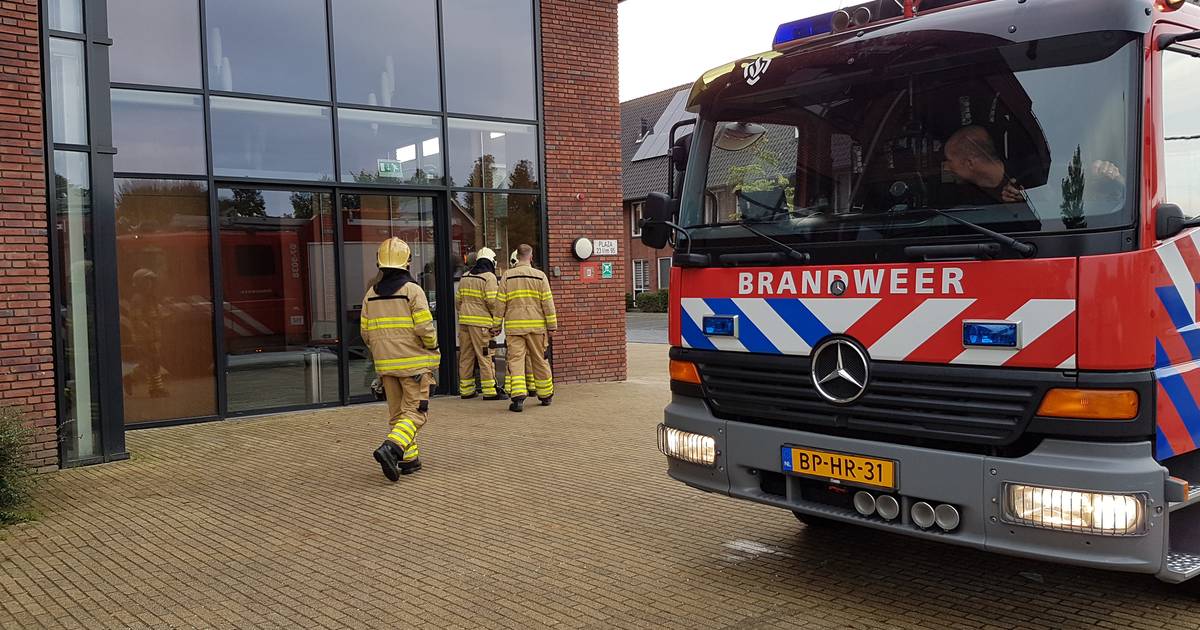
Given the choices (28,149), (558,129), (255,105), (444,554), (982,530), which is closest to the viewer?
(982,530)

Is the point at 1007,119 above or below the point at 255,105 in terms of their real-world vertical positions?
below

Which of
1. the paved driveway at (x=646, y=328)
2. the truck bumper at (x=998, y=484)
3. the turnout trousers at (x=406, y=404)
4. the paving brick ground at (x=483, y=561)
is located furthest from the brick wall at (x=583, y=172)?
the paved driveway at (x=646, y=328)

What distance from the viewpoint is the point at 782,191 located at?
4.38m

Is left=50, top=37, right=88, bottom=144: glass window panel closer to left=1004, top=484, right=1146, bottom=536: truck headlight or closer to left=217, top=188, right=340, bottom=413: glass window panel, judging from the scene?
left=217, top=188, right=340, bottom=413: glass window panel

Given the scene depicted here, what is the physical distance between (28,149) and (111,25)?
8.24 ft

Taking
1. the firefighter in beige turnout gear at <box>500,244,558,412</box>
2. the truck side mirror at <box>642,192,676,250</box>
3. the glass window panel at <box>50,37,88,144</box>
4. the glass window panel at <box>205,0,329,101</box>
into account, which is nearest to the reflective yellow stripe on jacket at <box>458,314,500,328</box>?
the firefighter in beige turnout gear at <box>500,244,558,412</box>

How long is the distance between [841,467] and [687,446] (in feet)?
2.89

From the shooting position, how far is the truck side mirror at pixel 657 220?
187 inches

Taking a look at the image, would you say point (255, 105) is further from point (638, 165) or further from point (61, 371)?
point (638, 165)

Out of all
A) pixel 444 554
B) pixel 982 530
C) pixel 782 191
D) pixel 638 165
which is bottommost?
pixel 444 554

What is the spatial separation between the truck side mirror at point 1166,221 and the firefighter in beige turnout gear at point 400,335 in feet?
16.1

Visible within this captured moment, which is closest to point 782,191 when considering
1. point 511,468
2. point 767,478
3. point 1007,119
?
point 1007,119

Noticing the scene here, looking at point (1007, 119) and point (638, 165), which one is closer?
point (1007, 119)

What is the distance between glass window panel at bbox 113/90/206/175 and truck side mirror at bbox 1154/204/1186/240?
888 centimetres
